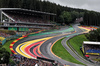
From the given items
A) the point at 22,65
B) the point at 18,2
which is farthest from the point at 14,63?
the point at 18,2

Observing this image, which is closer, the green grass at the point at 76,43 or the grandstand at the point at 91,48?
the grandstand at the point at 91,48

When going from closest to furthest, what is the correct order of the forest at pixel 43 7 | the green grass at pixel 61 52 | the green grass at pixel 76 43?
the green grass at pixel 61 52 < the green grass at pixel 76 43 < the forest at pixel 43 7

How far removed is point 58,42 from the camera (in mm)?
52188

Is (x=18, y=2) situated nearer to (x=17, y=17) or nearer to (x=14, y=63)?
(x=17, y=17)

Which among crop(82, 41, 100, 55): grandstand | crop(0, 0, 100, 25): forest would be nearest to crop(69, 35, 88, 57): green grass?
crop(82, 41, 100, 55): grandstand

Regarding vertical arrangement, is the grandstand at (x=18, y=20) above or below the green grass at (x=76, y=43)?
above

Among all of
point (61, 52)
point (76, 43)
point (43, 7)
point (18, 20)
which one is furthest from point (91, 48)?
point (43, 7)

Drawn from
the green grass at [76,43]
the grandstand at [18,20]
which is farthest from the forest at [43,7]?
the green grass at [76,43]

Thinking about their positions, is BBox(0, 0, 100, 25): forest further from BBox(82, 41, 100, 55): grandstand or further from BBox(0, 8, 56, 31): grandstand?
BBox(82, 41, 100, 55): grandstand

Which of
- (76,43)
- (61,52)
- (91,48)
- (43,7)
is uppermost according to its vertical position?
(43,7)

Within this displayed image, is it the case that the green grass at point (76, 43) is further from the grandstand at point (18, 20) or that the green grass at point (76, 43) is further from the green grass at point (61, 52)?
the grandstand at point (18, 20)

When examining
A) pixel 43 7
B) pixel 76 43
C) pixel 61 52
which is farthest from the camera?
pixel 43 7

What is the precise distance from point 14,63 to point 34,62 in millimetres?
4819

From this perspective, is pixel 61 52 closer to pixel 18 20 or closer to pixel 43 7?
pixel 18 20
